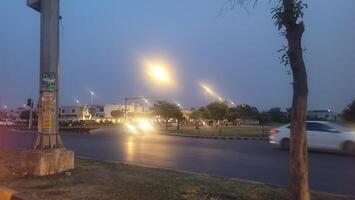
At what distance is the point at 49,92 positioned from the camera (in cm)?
1184

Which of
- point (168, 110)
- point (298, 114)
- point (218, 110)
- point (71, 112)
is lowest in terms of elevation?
point (298, 114)

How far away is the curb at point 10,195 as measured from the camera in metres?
8.48

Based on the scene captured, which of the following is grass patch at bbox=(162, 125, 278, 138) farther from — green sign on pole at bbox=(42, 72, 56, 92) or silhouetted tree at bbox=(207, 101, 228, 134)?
green sign on pole at bbox=(42, 72, 56, 92)

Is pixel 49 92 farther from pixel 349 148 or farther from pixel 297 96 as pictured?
pixel 349 148

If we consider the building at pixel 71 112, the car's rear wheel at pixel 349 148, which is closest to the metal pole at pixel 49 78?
the car's rear wheel at pixel 349 148

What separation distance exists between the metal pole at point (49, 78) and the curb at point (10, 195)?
2.46 m

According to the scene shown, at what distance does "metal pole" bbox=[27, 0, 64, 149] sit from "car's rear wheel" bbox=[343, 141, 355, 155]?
14.0m

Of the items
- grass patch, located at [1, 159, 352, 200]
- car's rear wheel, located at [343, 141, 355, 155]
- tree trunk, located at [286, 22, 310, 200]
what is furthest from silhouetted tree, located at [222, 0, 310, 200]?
car's rear wheel, located at [343, 141, 355, 155]

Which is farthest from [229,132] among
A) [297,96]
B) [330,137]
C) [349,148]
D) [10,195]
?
[297,96]

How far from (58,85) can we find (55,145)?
4.95ft

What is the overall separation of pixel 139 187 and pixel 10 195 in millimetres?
2349

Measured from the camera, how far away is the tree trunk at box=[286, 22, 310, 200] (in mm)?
6082

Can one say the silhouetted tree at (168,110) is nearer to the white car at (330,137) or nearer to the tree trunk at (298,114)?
the white car at (330,137)

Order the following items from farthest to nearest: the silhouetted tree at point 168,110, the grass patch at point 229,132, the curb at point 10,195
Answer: the silhouetted tree at point 168,110 < the grass patch at point 229,132 < the curb at point 10,195
